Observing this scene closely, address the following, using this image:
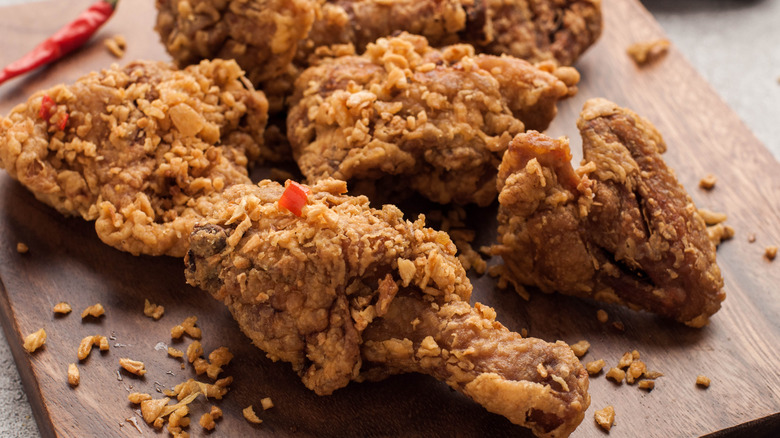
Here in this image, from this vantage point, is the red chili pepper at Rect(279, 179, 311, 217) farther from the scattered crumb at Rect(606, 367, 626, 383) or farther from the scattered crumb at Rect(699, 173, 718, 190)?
the scattered crumb at Rect(699, 173, 718, 190)

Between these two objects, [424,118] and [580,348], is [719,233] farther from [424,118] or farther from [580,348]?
[424,118]

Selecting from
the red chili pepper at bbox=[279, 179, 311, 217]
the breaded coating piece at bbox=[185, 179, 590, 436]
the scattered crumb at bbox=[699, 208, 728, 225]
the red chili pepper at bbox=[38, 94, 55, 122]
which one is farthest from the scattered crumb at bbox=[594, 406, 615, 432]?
the red chili pepper at bbox=[38, 94, 55, 122]

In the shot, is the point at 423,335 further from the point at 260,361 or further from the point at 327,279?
the point at 260,361

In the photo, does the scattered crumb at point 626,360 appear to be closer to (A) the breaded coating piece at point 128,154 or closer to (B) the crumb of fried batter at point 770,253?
(B) the crumb of fried batter at point 770,253

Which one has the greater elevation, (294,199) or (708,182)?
(294,199)

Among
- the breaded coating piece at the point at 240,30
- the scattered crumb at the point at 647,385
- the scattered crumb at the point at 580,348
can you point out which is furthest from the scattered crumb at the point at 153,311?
the scattered crumb at the point at 647,385

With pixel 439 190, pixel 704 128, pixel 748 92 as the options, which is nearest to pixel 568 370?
pixel 439 190

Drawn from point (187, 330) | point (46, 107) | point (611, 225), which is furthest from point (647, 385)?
point (46, 107)
